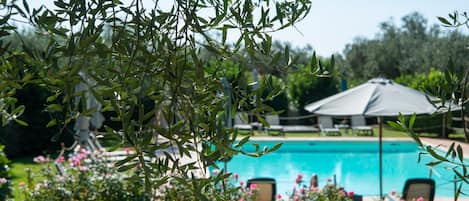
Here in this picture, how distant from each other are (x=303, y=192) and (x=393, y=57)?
2300cm

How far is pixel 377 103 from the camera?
395 inches

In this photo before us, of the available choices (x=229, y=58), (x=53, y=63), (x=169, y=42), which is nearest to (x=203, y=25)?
(x=229, y=58)

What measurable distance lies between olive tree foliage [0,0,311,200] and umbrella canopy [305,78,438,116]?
28.6 ft

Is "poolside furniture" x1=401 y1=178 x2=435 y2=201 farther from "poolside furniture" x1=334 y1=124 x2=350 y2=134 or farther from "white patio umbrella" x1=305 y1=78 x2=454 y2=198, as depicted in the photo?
"poolside furniture" x1=334 y1=124 x2=350 y2=134

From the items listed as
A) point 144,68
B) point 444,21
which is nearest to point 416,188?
point 444,21

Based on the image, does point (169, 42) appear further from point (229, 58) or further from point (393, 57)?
point (393, 57)

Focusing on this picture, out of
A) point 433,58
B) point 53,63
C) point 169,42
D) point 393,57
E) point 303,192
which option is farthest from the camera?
point 393,57

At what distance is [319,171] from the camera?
532 inches

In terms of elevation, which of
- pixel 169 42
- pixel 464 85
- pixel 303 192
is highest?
pixel 169 42

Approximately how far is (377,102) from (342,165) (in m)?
4.33

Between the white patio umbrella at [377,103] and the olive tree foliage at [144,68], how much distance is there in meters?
8.72

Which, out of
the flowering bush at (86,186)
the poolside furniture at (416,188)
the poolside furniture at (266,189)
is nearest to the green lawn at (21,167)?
the flowering bush at (86,186)

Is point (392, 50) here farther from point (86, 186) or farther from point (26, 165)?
point (86, 186)

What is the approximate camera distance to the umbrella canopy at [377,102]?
9734 mm
